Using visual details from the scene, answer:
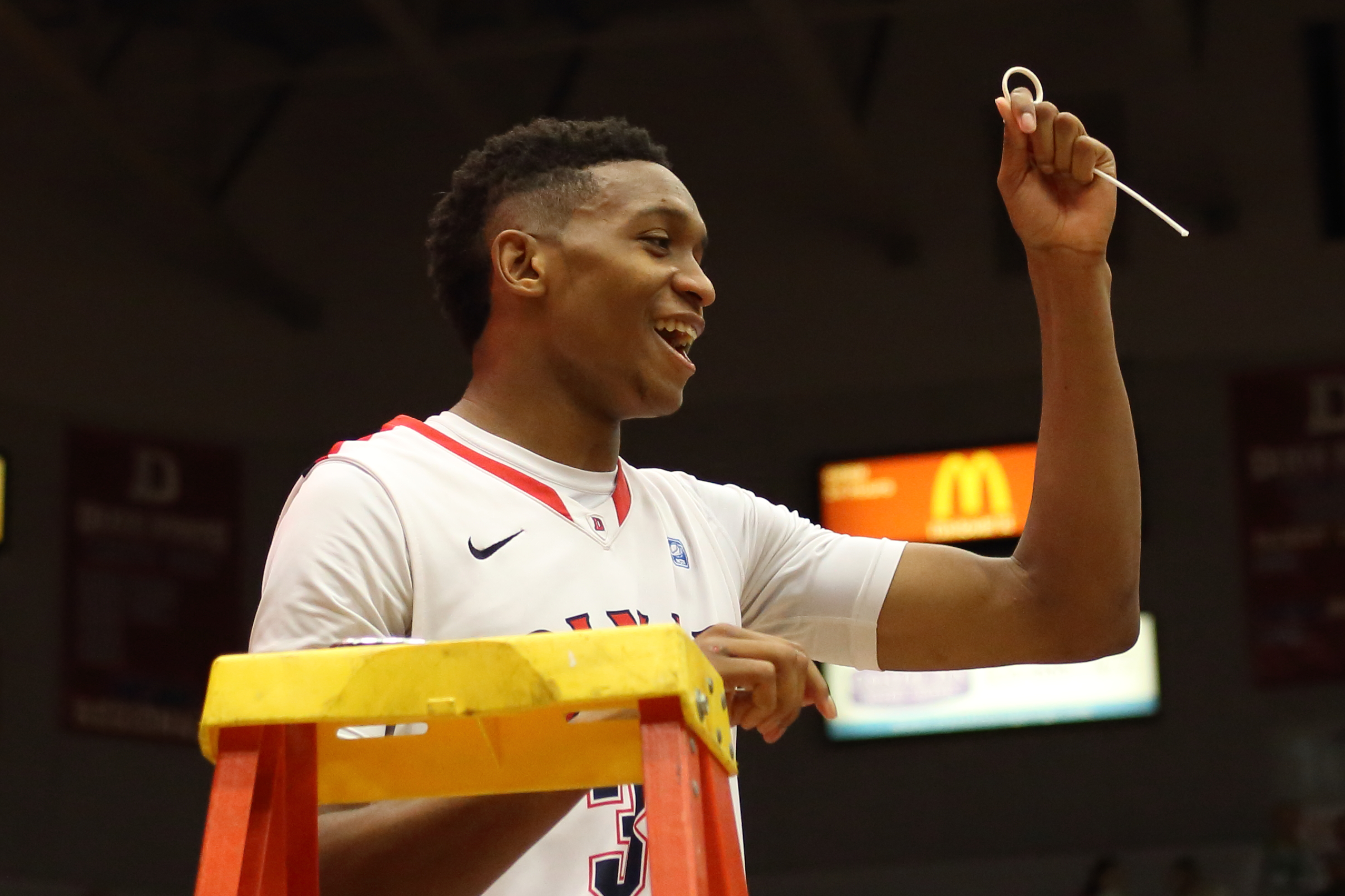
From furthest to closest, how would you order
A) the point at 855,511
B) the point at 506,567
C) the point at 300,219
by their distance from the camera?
the point at 300,219
the point at 855,511
the point at 506,567

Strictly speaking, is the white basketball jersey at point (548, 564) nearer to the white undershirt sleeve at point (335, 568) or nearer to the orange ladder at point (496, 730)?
the white undershirt sleeve at point (335, 568)

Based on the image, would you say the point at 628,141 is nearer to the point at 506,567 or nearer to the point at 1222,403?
the point at 506,567

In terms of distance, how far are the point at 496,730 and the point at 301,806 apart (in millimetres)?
160

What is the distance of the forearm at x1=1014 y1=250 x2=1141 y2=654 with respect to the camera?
1975 mm

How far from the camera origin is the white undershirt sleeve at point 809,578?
2109 millimetres

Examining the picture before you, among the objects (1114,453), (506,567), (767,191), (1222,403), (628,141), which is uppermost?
(767,191)

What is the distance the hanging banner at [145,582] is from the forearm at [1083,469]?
752 centimetres

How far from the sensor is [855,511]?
8.83 m

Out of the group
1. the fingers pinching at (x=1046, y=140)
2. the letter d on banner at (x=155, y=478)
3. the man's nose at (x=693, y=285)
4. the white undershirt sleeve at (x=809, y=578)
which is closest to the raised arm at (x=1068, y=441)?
the fingers pinching at (x=1046, y=140)

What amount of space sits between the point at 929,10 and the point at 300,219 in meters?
3.94

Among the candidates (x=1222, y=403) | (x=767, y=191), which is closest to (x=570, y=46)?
(x=767, y=191)

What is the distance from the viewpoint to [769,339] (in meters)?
9.66

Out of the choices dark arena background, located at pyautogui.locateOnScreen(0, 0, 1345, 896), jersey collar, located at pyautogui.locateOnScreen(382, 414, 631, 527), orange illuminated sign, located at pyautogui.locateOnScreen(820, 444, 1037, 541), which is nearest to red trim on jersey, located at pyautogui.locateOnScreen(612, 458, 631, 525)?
jersey collar, located at pyautogui.locateOnScreen(382, 414, 631, 527)

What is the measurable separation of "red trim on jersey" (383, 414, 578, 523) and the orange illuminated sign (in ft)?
21.3
